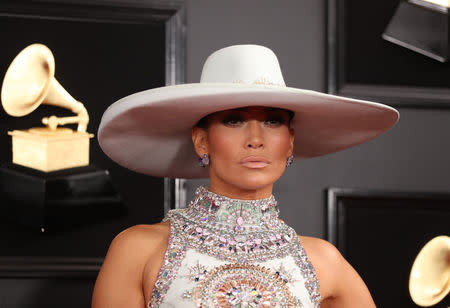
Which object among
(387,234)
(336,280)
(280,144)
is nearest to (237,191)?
(280,144)

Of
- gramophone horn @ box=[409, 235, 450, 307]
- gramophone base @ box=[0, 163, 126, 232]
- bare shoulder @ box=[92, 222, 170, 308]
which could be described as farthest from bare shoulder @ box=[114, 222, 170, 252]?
gramophone horn @ box=[409, 235, 450, 307]

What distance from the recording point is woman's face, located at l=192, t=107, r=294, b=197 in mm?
1540

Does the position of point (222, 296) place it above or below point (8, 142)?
below

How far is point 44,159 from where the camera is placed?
6.91 feet

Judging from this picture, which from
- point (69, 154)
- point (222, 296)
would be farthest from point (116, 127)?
point (69, 154)

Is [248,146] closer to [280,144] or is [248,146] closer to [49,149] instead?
[280,144]

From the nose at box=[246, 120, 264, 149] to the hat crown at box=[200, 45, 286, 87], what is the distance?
109 mm

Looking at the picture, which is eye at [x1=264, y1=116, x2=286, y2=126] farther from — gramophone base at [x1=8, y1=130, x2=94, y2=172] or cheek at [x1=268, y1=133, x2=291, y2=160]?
gramophone base at [x1=8, y1=130, x2=94, y2=172]

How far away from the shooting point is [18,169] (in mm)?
2146

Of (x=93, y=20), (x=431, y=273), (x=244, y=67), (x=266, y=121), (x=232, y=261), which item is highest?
(x=93, y=20)

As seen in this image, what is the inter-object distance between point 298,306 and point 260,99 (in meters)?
0.54

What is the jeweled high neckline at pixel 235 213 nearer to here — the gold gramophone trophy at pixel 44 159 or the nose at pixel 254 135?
the nose at pixel 254 135

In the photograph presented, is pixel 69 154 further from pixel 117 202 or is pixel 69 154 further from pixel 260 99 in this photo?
pixel 260 99

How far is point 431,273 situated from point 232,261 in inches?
30.5
